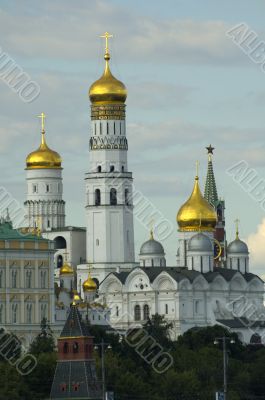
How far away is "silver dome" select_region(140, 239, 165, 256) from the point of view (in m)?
152

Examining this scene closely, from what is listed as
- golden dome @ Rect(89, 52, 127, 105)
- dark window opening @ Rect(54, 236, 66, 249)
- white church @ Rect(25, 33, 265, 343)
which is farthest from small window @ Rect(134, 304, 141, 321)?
golden dome @ Rect(89, 52, 127, 105)

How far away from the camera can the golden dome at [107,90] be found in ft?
488

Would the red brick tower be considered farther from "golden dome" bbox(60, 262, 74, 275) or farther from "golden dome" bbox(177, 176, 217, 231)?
"golden dome" bbox(177, 176, 217, 231)

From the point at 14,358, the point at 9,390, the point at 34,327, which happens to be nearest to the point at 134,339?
the point at 34,327

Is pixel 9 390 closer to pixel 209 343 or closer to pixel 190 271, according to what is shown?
pixel 209 343

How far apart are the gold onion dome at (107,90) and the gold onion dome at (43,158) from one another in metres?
5.76

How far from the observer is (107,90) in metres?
149

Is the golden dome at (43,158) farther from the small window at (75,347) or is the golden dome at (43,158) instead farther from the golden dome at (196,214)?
the small window at (75,347)

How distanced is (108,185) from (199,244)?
625 centimetres

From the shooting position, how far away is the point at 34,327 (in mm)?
132250

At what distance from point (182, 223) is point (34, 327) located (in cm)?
2265

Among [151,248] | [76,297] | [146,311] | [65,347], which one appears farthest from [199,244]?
[65,347]

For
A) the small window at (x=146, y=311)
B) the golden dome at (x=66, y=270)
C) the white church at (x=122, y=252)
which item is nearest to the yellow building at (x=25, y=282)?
the white church at (x=122, y=252)

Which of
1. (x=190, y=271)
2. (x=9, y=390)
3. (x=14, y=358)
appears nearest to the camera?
(x=9, y=390)
